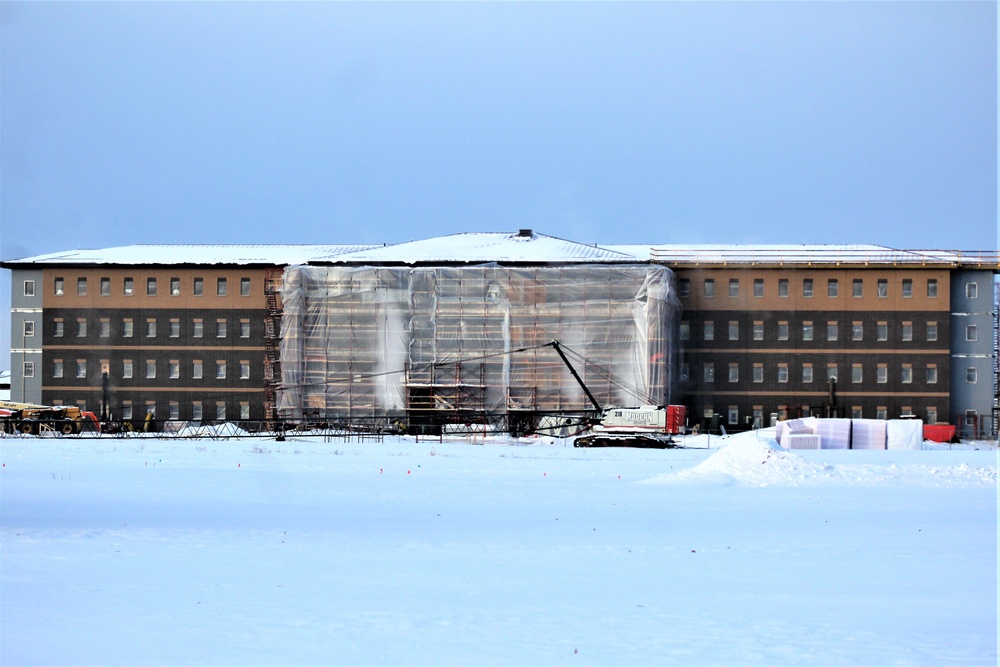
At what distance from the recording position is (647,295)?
62.2m

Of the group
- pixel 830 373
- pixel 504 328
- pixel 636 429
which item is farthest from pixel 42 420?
pixel 830 373

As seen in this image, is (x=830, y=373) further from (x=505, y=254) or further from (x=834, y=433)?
(x=505, y=254)

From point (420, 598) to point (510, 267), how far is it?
53650 mm

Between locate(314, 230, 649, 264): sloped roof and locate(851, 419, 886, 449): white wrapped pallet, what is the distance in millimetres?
19462

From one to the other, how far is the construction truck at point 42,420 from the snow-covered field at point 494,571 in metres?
34.7

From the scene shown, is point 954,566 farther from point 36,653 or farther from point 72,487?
point 72,487

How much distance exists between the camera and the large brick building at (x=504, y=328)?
6281cm

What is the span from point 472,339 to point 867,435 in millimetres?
23706

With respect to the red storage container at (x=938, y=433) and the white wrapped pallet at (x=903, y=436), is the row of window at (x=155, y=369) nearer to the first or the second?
the white wrapped pallet at (x=903, y=436)

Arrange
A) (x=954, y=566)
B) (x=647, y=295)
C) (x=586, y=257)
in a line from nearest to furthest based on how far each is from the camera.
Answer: (x=954, y=566) → (x=647, y=295) → (x=586, y=257)

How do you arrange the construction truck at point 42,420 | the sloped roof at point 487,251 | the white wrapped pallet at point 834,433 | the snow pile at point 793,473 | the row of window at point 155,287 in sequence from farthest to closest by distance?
the row of window at point 155,287 → the sloped roof at point 487,251 → the construction truck at point 42,420 → the white wrapped pallet at point 834,433 → the snow pile at point 793,473

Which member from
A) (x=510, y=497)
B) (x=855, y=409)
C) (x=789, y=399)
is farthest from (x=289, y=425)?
(x=510, y=497)

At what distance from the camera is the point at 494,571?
44.7 feet

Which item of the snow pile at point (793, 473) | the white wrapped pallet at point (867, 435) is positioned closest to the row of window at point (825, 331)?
the white wrapped pallet at point (867, 435)
